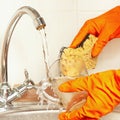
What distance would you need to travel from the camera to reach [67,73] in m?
0.93

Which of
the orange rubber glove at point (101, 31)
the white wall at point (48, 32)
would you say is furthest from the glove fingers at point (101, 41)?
the white wall at point (48, 32)

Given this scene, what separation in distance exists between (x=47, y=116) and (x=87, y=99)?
29 cm

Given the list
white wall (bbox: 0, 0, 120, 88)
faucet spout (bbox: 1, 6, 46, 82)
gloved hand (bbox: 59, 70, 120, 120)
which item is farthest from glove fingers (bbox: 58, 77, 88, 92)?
white wall (bbox: 0, 0, 120, 88)

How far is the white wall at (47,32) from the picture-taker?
3.44 feet

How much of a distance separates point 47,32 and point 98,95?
20.2 inches

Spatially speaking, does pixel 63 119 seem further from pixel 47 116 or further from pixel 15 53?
pixel 15 53

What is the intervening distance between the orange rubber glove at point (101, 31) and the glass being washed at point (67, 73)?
59mm

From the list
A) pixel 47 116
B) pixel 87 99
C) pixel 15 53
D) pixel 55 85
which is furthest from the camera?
pixel 15 53

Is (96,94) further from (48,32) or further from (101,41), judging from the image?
(48,32)

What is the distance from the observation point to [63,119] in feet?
2.27

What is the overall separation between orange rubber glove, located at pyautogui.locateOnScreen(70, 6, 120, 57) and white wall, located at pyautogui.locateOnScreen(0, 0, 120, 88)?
18 centimetres

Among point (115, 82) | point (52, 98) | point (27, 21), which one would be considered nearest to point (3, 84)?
point (52, 98)

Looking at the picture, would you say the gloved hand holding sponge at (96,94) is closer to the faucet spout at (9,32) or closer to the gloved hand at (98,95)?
the gloved hand at (98,95)

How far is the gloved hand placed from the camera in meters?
0.66
